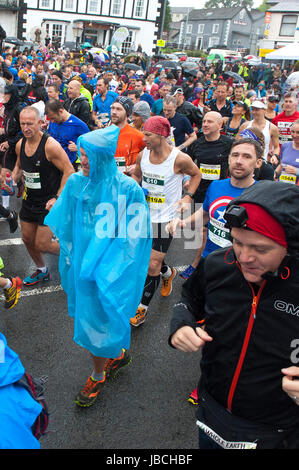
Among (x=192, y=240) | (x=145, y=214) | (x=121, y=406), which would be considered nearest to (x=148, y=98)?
(x=192, y=240)

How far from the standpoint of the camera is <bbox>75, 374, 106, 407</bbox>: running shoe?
10.5ft

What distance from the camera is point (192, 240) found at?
20.3 feet

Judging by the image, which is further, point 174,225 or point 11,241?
point 11,241

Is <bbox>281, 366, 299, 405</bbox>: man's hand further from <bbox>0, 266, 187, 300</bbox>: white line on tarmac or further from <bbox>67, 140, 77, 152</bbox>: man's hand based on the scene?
<bbox>67, 140, 77, 152</bbox>: man's hand

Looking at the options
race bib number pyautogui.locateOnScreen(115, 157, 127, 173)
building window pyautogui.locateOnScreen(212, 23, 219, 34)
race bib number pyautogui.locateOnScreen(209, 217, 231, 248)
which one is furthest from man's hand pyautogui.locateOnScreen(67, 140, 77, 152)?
building window pyautogui.locateOnScreen(212, 23, 219, 34)

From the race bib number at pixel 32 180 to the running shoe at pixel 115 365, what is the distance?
210 cm

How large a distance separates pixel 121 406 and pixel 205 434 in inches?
56.1

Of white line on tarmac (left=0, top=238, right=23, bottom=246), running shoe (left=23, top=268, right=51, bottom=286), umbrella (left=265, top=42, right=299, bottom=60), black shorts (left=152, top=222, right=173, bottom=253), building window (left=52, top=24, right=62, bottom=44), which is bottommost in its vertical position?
white line on tarmac (left=0, top=238, right=23, bottom=246)

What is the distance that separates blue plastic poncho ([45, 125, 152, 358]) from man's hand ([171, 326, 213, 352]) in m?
1.02

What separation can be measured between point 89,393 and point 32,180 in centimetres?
241

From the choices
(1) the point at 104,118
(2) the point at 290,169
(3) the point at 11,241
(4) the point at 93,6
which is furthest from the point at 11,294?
(4) the point at 93,6

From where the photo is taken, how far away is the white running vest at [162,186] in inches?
173

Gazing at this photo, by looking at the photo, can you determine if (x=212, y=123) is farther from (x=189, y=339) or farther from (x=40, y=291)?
(x=189, y=339)

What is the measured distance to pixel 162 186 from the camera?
4445mm
